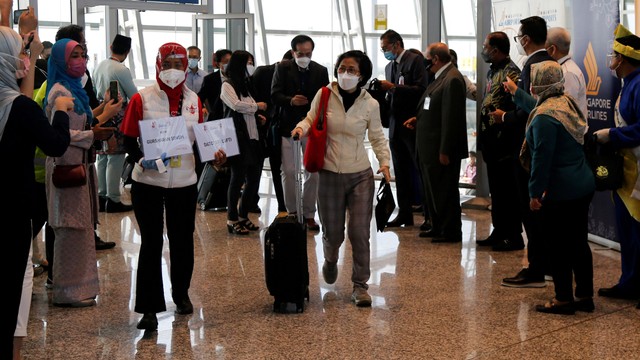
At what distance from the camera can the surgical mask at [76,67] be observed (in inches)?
210

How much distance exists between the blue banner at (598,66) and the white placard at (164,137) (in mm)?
3703

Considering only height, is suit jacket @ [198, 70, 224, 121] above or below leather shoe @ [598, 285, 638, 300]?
above

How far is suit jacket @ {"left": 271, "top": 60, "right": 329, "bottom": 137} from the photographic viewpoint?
8.03 m

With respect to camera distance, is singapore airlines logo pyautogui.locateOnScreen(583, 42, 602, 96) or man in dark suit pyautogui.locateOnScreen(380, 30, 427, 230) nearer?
singapore airlines logo pyautogui.locateOnScreen(583, 42, 602, 96)

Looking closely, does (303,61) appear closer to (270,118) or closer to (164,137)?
(270,118)

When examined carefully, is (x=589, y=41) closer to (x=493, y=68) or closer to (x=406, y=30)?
(x=493, y=68)

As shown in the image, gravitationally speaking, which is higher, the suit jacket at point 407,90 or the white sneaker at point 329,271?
the suit jacket at point 407,90

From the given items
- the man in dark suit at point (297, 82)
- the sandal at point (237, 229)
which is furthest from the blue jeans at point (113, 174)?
the man in dark suit at point (297, 82)

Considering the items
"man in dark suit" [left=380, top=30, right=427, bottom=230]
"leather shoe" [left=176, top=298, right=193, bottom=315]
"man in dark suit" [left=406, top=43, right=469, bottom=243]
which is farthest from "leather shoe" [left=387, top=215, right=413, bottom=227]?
"leather shoe" [left=176, top=298, right=193, bottom=315]

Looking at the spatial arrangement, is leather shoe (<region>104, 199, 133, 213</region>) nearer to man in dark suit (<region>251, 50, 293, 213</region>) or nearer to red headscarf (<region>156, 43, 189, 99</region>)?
man in dark suit (<region>251, 50, 293, 213</region>)

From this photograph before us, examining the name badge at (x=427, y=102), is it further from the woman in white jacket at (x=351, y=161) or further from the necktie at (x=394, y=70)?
the woman in white jacket at (x=351, y=161)

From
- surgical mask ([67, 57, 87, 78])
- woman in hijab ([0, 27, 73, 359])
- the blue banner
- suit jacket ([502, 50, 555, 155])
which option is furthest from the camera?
the blue banner

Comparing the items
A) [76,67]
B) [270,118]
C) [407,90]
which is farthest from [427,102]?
[76,67]

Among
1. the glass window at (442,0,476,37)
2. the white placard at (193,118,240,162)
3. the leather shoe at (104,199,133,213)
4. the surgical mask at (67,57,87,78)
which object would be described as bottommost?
the leather shoe at (104,199,133,213)
